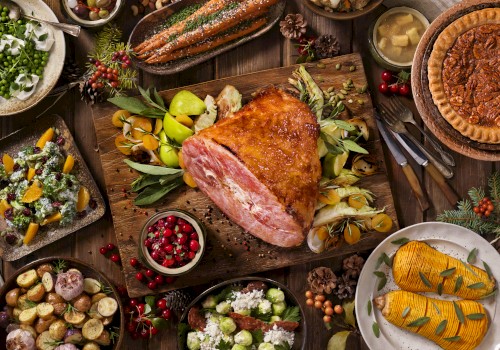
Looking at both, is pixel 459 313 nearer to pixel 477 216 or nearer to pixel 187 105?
pixel 477 216

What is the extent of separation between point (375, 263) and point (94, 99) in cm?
181

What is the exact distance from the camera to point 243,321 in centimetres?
387

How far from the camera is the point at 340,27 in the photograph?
162 inches

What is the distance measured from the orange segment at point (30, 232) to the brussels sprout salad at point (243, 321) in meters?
0.96

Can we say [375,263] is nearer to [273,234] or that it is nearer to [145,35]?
[273,234]

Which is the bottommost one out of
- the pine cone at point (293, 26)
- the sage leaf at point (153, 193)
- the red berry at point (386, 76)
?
the sage leaf at point (153, 193)

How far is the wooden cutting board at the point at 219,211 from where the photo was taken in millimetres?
3959

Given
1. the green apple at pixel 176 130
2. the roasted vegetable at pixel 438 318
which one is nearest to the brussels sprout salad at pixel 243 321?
the roasted vegetable at pixel 438 318

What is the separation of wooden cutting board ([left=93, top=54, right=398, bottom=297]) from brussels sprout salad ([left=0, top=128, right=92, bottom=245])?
204mm

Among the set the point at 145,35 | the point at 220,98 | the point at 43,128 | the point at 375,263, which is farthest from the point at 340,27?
the point at 43,128

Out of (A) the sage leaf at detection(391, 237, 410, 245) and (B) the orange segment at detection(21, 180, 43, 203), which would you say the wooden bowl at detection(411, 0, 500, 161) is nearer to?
(A) the sage leaf at detection(391, 237, 410, 245)

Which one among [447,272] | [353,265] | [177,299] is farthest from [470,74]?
[177,299]

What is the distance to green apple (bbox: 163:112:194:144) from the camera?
3.84 meters

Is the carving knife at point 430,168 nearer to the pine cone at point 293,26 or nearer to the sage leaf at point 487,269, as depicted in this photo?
the sage leaf at point 487,269
